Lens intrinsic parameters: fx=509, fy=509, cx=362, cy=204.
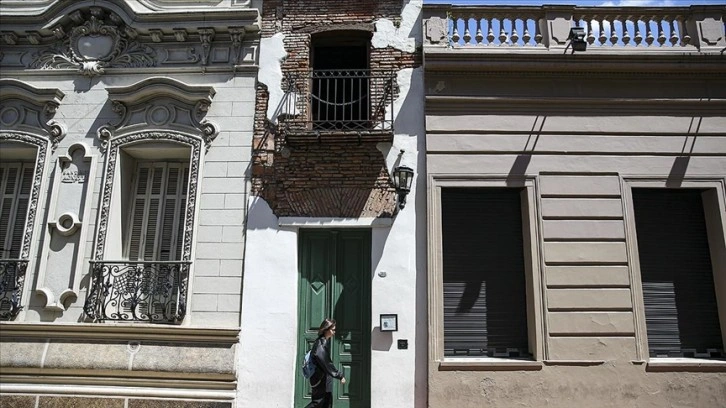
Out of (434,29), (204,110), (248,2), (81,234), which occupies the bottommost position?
(81,234)

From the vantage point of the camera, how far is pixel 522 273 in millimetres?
7824

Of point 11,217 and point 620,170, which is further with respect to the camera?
point 11,217

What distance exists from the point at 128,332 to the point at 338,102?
4.82m

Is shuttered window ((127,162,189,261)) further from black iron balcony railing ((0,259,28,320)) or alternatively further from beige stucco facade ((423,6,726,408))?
beige stucco facade ((423,6,726,408))

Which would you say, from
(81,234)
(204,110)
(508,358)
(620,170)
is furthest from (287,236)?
(620,170)

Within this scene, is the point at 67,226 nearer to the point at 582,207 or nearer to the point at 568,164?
the point at 568,164

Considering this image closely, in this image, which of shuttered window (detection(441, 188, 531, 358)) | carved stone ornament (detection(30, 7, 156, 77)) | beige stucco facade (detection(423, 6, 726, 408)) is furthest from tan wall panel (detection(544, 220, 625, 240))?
carved stone ornament (detection(30, 7, 156, 77))

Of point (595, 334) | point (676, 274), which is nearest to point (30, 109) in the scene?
point (595, 334)

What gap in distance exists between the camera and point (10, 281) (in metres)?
7.91

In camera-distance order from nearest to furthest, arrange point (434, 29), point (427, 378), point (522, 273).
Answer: point (427, 378) < point (522, 273) < point (434, 29)

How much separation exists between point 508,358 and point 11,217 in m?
8.28

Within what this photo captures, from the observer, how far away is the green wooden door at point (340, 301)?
746 centimetres

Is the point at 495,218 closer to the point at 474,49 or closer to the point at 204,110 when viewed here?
the point at 474,49

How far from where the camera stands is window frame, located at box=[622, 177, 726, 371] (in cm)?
729
